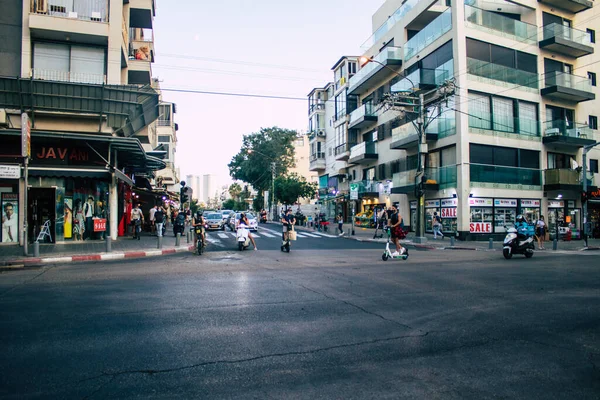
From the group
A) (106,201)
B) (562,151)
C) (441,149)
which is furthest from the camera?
(562,151)

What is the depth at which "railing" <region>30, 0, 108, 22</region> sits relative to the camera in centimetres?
1897

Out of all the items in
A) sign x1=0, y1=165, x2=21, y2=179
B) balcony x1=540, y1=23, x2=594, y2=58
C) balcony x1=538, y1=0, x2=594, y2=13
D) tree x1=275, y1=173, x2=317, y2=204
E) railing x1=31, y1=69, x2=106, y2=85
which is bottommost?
sign x1=0, y1=165, x2=21, y2=179

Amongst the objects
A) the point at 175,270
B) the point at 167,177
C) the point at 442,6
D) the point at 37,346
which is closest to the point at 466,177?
the point at 442,6

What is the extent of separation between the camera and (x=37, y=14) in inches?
733

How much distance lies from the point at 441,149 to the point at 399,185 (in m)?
4.84

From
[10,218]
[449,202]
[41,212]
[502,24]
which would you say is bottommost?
[10,218]

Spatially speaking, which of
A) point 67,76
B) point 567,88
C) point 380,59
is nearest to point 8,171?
point 67,76

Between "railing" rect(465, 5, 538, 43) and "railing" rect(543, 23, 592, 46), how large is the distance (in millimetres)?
875

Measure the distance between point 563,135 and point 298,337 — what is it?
3207 cm

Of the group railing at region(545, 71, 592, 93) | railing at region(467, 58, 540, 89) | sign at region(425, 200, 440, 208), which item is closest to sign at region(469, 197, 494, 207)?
sign at region(425, 200, 440, 208)

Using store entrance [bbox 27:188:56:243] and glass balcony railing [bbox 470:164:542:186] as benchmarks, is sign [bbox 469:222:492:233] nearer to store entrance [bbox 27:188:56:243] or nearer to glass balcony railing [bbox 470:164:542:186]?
glass balcony railing [bbox 470:164:542:186]

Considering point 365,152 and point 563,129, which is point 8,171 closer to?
point 365,152

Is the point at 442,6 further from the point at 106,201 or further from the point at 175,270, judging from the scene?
the point at 175,270

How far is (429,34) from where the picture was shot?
102 feet
